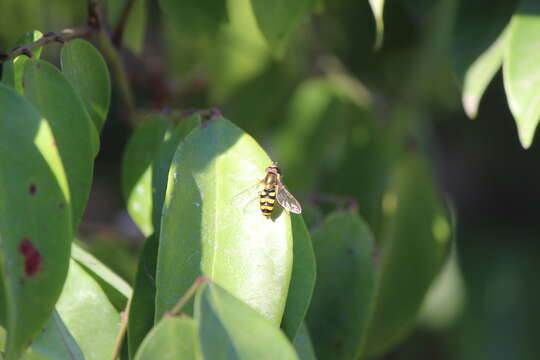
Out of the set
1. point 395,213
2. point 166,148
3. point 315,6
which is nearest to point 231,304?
point 166,148

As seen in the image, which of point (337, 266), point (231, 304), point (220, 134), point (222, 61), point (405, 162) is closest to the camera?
point (231, 304)

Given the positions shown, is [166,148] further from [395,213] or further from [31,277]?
[395,213]

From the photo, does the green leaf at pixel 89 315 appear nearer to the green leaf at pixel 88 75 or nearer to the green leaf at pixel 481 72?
the green leaf at pixel 88 75

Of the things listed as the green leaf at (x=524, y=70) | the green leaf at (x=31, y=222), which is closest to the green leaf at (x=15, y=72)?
the green leaf at (x=31, y=222)

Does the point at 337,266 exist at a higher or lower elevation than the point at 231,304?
lower

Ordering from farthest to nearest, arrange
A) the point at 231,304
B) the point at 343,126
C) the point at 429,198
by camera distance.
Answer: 1. the point at 343,126
2. the point at 429,198
3. the point at 231,304

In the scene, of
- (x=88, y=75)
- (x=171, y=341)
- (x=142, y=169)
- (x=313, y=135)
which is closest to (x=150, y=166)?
(x=142, y=169)

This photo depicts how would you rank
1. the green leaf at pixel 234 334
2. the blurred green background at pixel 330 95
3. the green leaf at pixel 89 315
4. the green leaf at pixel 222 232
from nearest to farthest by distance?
the green leaf at pixel 234 334 → the green leaf at pixel 222 232 → the green leaf at pixel 89 315 → the blurred green background at pixel 330 95
